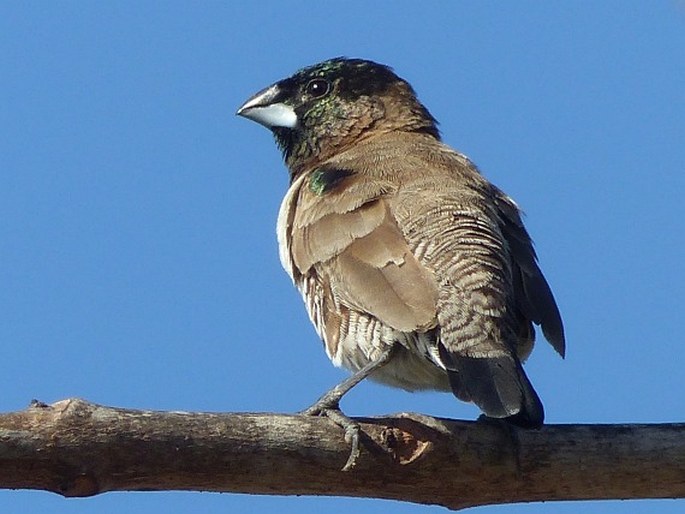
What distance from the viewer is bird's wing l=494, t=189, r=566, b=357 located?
589 centimetres

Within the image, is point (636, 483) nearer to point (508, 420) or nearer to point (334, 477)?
point (508, 420)

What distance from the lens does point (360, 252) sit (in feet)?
19.7

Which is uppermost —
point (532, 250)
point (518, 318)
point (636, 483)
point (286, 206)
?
point (286, 206)

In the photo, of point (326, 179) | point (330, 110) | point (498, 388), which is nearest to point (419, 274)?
point (498, 388)

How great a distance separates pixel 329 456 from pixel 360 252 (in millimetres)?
1700

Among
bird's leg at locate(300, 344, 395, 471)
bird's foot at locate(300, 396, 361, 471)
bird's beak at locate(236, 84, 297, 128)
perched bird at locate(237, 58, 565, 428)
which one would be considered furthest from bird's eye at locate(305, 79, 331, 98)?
bird's foot at locate(300, 396, 361, 471)

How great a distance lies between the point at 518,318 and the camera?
5.83 metres

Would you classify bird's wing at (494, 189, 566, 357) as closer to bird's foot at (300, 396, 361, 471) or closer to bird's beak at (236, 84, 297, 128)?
bird's foot at (300, 396, 361, 471)

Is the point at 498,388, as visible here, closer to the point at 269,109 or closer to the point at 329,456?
the point at 329,456

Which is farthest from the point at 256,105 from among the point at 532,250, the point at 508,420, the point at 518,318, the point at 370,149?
the point at 508,420

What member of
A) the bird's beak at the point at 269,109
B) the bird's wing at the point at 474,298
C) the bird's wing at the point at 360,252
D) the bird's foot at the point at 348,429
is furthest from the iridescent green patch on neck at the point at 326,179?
the bird's foot at the point at 348,429

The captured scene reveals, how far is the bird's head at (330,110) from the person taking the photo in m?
7.98

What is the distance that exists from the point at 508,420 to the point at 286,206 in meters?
2.70

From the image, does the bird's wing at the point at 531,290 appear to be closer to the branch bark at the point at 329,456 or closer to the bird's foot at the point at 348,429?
the branch bark at the point at 329,456
